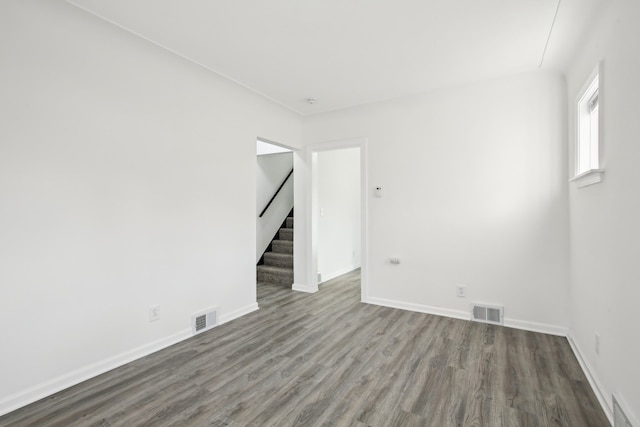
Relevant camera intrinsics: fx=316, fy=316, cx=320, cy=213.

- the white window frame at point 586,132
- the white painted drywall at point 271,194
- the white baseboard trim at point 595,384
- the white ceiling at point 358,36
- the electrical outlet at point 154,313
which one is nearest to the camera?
the white baseboard trim at point 595,384

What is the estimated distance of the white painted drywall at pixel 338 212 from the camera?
5.32m

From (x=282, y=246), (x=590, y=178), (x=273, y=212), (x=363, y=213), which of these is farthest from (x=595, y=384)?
(x=273, y=212)

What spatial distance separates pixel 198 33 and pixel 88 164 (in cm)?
134

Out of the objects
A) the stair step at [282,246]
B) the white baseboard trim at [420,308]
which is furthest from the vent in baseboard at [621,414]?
the stair step at [282,246]

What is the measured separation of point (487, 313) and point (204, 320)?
3040 millimetres

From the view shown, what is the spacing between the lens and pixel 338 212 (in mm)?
5785

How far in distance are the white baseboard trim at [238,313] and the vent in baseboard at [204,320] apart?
0.10 metres

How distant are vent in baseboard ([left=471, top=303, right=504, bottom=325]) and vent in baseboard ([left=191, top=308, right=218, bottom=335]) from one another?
285 centimetres

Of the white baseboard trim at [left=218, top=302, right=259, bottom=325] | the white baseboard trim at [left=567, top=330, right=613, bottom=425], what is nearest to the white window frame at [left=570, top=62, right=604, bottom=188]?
the white baseboard trim at [left=567, top=330, right=613, bottom=425]

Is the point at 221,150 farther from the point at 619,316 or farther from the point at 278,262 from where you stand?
the point at 619,316

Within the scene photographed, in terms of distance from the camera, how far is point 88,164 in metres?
2.35

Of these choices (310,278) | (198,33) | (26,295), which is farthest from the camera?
(310,278)

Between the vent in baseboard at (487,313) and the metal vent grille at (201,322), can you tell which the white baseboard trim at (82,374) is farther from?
the vent in baseboard at (487,313)

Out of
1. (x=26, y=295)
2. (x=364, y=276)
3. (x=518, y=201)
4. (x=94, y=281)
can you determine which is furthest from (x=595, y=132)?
(x=26, y=295)
